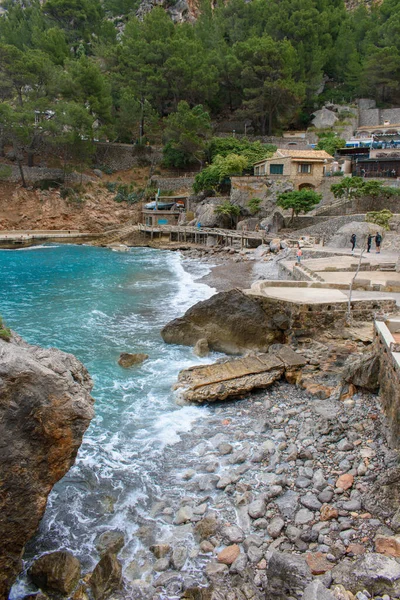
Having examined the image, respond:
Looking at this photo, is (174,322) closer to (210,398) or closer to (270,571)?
(210,398)

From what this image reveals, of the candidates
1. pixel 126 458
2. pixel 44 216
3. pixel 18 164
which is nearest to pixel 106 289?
pixel 126 458

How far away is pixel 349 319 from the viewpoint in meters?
14.9

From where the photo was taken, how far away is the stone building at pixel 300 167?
156 ft

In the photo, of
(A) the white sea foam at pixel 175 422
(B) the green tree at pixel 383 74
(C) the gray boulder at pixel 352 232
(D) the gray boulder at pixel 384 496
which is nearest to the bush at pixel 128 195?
(C) the gray boulder at pixel 352 232

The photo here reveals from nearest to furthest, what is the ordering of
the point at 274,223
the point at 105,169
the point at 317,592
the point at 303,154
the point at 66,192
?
the point at 317,592, the point at 274,223, the point at 303,154, the point at 66,192, the point at 105,169

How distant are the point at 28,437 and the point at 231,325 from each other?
1108cm

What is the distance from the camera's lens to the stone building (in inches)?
1877

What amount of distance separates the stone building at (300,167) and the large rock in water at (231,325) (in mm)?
35023

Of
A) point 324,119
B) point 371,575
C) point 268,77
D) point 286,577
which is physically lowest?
point 286,577

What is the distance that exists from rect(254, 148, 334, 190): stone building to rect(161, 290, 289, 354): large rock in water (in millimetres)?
35023

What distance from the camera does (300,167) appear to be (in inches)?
1891

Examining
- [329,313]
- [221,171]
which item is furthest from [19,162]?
[329,313]

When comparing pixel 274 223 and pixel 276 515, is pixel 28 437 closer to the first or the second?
pixel 276 515

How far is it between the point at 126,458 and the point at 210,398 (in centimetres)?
315
